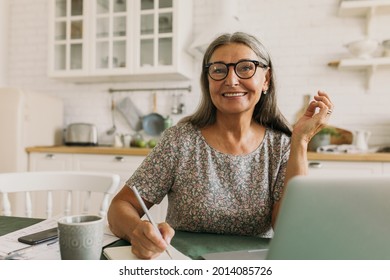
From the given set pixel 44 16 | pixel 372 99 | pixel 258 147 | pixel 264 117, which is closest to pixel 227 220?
pixel 258 147

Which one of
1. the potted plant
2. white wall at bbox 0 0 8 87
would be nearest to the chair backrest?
the potted plant

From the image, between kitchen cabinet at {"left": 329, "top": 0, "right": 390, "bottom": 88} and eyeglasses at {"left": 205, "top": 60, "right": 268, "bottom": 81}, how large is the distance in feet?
4.91

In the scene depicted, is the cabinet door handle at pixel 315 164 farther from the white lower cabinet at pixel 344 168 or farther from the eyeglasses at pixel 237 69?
the eyeglasses at pixel 237 69

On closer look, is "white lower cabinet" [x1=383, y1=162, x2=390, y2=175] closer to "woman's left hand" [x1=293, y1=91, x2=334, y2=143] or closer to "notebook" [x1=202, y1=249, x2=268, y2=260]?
"woman's left hand" [x1=293, y1=91, x2=334, y2=143]

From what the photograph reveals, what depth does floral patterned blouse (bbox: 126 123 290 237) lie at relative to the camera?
3.01 feet

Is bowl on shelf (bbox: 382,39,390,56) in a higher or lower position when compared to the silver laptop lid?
higher

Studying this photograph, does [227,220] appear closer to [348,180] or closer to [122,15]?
[348,180]

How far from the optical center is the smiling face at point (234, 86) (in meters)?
0.96

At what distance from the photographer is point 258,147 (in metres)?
1.02

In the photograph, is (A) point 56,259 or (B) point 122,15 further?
(B) point 122,15

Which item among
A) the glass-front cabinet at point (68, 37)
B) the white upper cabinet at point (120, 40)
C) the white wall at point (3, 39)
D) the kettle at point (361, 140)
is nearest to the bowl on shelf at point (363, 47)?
the kettle at point (361, 140)

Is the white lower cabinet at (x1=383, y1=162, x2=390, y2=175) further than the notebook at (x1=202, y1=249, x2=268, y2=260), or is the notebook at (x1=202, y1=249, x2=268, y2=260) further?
the white lower cabinet at (x1=383, y1=162, x2=390, y2=175)

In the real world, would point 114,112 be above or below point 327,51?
below

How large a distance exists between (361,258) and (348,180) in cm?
11
